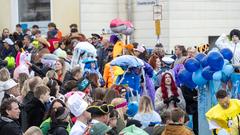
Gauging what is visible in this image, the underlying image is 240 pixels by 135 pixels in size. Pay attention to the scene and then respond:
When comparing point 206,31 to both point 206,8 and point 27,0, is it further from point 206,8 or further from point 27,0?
point 27,0

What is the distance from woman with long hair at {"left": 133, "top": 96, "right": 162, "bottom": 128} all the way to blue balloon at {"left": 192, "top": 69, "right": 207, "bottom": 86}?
2.39m

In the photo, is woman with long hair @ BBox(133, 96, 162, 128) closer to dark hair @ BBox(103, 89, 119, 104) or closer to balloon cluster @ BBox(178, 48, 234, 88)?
dark hair @ BBox(103, 89, 119, 104)

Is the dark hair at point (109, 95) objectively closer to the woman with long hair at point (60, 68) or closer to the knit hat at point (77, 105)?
the knit hat at point (77, 105)

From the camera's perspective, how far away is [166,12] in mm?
25438

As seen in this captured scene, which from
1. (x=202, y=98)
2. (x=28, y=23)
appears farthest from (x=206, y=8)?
(x=202, y=98)

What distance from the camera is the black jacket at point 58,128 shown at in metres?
9.77

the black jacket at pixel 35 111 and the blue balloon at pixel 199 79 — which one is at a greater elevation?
the blue balloon at pixel 199 79

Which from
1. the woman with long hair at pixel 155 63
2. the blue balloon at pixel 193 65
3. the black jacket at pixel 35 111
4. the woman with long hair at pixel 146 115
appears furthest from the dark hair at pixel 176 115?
the woman with long hair at pixel 155 63

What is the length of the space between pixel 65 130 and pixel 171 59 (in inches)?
306

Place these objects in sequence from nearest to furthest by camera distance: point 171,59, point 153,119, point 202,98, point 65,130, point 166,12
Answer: point 65,130, point 153,119, point 202,98, point 171,59, point 166,12

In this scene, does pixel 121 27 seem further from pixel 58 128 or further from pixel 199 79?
pixel 58 128

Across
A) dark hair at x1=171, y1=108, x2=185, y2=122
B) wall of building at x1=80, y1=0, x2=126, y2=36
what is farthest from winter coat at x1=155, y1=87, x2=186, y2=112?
wall of building at x1=80, y1=0, x2=126, y2=36

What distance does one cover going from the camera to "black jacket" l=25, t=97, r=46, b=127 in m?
11.7

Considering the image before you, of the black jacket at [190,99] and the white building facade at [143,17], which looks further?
the white building facade at [143,17]
